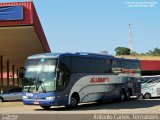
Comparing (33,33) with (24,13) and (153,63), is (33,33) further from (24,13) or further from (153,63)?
(153,63)

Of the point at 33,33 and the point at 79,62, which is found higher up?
the point at 33,33

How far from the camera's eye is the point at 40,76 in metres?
22.8

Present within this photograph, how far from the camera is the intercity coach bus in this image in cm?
2264

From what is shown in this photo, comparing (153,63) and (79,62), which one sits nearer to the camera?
(79,62)

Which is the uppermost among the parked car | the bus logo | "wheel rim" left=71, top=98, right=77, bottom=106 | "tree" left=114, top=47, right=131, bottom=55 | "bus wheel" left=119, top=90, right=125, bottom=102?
"tree" left=114, top=47, right=131, bottom=55

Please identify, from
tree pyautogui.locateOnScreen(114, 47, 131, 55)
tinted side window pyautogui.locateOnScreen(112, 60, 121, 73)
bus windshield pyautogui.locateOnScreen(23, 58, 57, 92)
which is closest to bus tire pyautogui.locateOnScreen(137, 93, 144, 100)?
tinted side window pyautogui.locateOnScreen(112, 60, 121, 73)

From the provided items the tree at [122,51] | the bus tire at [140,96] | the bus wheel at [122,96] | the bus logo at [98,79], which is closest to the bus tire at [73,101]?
the bus logo at [98,79]

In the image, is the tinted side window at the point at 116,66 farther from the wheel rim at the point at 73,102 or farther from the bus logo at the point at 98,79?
the wheel rim at the point at 73,102

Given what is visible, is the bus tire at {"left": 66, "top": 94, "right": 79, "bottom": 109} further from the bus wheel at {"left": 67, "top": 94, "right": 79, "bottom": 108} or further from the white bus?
the white bus

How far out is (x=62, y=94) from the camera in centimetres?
2289

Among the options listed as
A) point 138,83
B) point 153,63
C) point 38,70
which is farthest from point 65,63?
point 153,63

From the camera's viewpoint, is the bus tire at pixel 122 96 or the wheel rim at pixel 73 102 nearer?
the wheel rim at pixel 73 102

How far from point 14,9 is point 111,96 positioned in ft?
30.1

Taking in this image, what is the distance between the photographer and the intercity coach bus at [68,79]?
74.3ft
